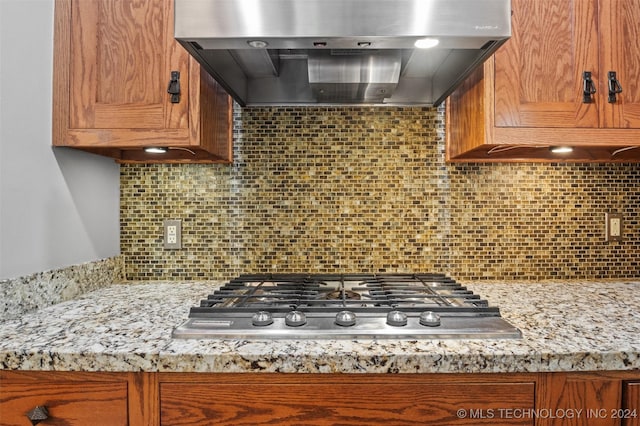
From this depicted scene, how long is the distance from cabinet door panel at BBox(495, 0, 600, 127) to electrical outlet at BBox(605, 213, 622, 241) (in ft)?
1.80

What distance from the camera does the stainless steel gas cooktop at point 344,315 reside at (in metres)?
0.86

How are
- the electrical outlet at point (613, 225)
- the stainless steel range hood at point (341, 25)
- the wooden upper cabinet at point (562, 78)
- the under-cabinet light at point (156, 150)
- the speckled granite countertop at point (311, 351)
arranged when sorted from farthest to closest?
the electrical outlet at point (613, 225), the under-cabinet light at point (156, 150), the wooden upper cabinet at point (562, 78), the stainless steel range hood at point (341, 25), the speckled granite countertop at point (311, 351)

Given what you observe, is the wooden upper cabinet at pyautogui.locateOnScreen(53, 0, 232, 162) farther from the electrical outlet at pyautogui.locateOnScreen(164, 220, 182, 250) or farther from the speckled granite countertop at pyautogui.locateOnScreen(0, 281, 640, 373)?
the speckled granite countertop at pyautogui.locateOnScreen(0, 281, 640, 373)

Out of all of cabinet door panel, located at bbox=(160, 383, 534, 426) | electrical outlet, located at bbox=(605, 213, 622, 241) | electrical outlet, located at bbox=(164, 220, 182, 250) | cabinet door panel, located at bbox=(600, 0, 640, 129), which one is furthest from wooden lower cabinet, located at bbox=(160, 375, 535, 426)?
electrical outlet, located at bbox=(605, 213, 622, 241)

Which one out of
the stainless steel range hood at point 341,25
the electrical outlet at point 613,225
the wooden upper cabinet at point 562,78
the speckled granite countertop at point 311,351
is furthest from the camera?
the electrical outlet at point 613,225

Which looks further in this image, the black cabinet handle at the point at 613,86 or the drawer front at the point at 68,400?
the black cabinet handle at the point at 613,86

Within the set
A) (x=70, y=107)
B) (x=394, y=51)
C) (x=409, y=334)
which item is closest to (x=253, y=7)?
(x=394, y=51)

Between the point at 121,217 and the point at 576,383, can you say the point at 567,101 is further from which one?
the point at 121,217

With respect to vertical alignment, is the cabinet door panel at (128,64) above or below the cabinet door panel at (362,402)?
above

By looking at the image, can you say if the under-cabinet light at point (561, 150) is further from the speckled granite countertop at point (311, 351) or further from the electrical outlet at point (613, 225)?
the speckled granite countertop at point (311, 351)

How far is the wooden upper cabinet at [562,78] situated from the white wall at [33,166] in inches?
52.5

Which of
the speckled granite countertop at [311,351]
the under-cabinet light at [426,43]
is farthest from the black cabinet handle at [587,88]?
the speckled granite countertop at [311,351]

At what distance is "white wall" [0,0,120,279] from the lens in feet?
3.48

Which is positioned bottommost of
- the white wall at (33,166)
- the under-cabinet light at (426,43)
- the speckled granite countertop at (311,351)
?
the speckled granite countertop at (311,351)
